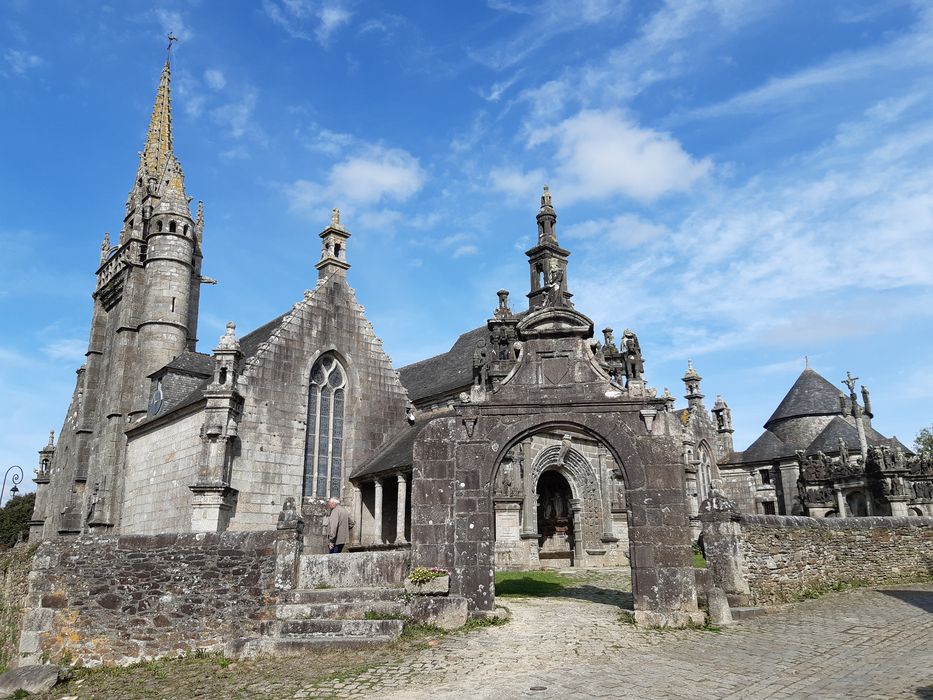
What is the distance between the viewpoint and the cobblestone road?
6.88 meters

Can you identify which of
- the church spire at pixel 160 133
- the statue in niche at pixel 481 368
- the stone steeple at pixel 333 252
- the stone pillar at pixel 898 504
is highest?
the church spire at pixel 160 133

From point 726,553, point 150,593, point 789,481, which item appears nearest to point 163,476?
point 150,593

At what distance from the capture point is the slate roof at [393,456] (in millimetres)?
19027

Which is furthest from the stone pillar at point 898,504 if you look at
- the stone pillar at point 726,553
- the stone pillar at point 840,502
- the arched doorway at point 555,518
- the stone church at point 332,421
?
the stone pillar at point 726,553

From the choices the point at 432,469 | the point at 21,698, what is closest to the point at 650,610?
the point at 432,469

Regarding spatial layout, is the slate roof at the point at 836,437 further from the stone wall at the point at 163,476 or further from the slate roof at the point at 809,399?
the stone wall at the point at 163,476

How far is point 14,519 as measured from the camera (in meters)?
44.5

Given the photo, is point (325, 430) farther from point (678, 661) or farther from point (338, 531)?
point (678, 661)

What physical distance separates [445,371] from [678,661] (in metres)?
20.1

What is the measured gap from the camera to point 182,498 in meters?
18.6

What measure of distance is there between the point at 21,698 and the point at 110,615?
1719mm

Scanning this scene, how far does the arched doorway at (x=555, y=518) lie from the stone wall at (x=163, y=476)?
1287 centimetres

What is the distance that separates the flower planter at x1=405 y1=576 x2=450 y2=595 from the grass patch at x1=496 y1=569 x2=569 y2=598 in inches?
161

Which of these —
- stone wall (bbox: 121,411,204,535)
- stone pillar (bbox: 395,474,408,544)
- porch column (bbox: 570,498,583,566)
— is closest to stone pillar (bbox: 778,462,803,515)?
porch column (bbox: 570,498,583,566)
